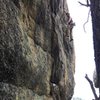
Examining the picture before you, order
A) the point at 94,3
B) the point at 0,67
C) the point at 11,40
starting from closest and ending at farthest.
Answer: the point at 94,3
the point at 0,67
the point at 11,40

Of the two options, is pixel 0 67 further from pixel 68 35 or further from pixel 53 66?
pixel 68 35

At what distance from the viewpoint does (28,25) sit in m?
8.49

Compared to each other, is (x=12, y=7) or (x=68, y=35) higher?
(x=12, y=7)

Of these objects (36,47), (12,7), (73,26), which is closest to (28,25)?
(36,47)

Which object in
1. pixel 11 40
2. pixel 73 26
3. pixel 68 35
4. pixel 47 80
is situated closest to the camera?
pixel 11 40

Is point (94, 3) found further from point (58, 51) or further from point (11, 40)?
point (58, 51)

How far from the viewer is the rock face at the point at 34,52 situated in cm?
671

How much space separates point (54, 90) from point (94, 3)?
18.1 ft

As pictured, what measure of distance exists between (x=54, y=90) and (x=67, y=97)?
198 centimetres

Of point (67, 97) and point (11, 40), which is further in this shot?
point (67, 97)

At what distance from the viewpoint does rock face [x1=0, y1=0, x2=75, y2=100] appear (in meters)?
6.71

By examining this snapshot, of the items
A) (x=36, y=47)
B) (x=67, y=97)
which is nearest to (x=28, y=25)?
(x=36, y=47)

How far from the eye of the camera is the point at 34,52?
8578mm

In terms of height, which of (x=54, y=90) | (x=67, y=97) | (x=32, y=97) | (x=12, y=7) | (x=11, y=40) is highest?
(x=12, y=7)
